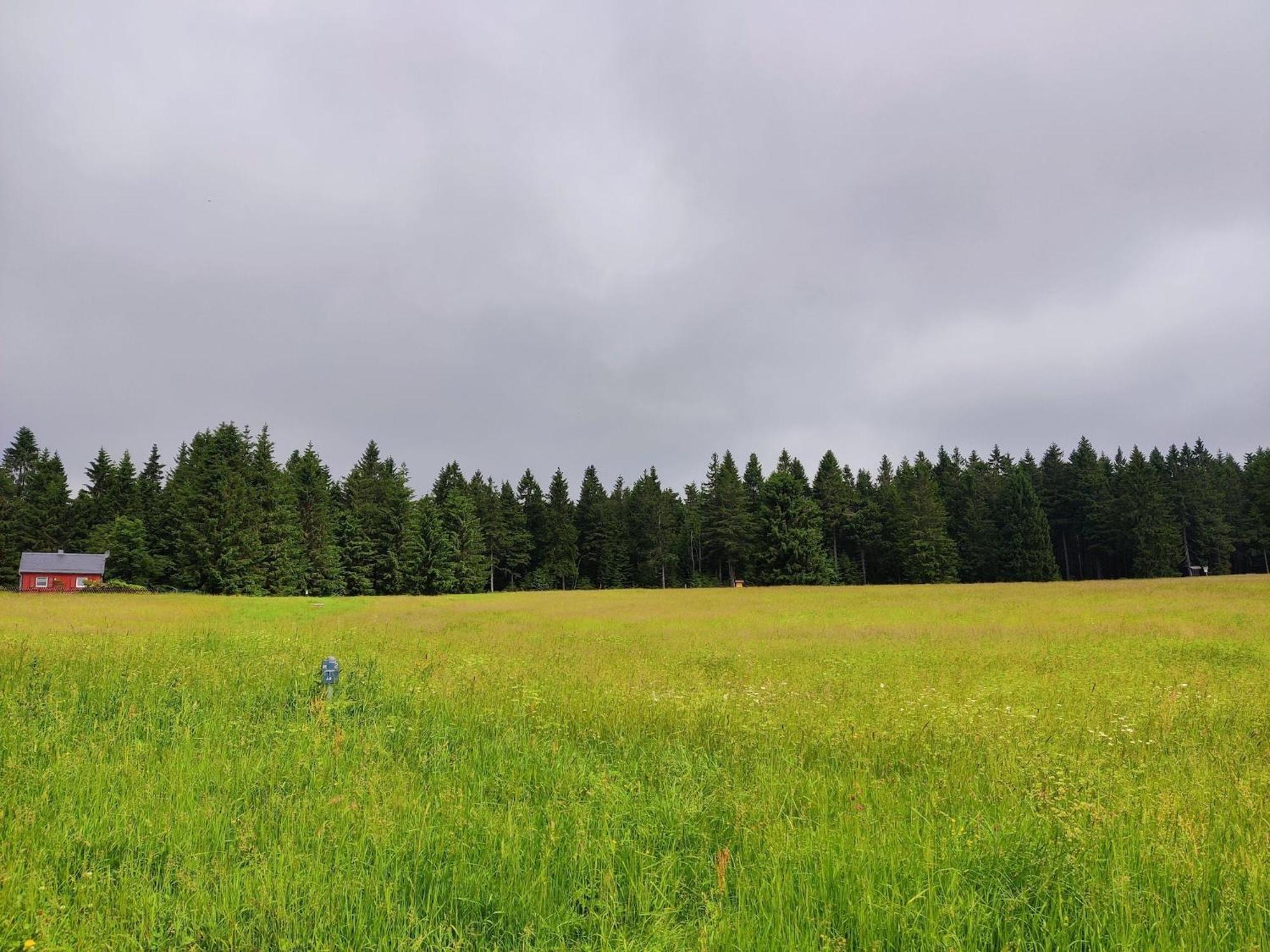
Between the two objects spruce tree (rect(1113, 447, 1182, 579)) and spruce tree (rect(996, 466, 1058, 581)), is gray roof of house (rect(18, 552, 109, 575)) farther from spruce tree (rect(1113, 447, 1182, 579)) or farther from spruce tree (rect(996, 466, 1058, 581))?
spruce tree (rect(1113, 447, 1182, 579))

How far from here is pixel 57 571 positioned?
6062cm

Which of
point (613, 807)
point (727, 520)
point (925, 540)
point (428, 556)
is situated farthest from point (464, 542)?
point (613, 807)

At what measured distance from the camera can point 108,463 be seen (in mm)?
79875

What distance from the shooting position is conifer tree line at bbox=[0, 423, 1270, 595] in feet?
209

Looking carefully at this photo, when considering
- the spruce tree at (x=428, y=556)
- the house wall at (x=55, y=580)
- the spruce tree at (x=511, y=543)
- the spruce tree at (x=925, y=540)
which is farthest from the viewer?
the spruce tree at (x=511, y=543)

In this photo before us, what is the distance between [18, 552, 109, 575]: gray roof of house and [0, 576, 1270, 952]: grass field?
2698 inches

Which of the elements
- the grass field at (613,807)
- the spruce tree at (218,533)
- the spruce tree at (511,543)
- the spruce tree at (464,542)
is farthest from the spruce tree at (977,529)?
the spruce tree at (218,533)

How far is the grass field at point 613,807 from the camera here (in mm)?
3305

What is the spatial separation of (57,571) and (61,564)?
0.79 m

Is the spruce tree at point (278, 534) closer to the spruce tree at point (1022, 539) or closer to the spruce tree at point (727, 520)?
the spruce tree at point (727, 520)

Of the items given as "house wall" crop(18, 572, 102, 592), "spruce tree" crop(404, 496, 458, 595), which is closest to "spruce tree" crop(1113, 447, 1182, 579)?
"spruce tree" crop(404, 496, 458, 595)

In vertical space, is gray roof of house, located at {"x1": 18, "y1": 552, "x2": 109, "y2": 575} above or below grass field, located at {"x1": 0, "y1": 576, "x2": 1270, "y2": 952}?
above

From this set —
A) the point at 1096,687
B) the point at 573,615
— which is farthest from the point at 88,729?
the point at 573,615

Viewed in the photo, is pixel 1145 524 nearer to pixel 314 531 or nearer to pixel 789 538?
pixel 789 538
